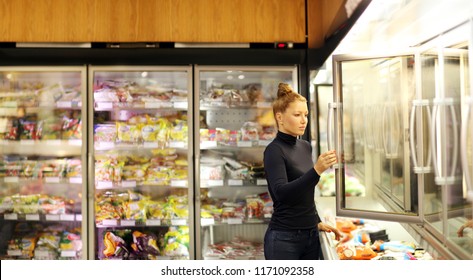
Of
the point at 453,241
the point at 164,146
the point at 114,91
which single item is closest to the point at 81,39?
the point at 114,91

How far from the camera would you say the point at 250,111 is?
11.9ft

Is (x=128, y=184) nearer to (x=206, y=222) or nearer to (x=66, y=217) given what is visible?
(x=66, y=217)

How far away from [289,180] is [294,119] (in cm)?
29

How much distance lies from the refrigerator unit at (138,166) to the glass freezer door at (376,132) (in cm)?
109

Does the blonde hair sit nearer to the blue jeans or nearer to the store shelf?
the blue jeans

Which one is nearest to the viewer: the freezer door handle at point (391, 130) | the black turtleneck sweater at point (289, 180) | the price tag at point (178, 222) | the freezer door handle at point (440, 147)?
the freezer door handle at point (440, 147)

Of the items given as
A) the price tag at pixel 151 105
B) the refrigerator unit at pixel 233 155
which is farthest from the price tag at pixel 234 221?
the price tag at pixel 151 105

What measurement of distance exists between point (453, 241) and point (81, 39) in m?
2.64

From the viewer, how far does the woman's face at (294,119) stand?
2238 millimetres

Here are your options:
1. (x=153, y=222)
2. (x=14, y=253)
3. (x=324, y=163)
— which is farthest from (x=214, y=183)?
(x=14, y=253)

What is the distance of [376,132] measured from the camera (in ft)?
9.21

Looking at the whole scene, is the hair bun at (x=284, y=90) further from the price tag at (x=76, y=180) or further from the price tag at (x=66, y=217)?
the price tag at (x=66, y=217)

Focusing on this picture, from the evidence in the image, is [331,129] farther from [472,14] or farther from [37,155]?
[37,155]

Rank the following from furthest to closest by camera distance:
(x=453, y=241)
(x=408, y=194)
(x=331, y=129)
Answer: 1. (x=331, y=129)
2. (x=408, y=194)
3. (x=453, y=241)
